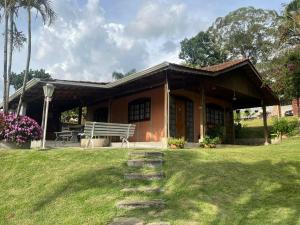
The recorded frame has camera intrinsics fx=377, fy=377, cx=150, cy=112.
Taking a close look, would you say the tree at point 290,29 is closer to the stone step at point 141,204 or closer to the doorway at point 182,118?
the doorway at point 182,118

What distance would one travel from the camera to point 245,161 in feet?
34.7

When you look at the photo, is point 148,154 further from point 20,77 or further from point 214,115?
point 20,77

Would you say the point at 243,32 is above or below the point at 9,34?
above

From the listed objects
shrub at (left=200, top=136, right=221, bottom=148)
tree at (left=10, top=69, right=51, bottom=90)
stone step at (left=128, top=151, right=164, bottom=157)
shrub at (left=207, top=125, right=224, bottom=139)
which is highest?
tree at (left=10, top=69, right=51, bottom=90)

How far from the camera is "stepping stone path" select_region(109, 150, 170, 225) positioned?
672 cm

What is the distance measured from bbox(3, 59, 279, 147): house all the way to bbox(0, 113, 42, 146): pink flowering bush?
2.26 m

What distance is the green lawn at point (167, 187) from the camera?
696 cm

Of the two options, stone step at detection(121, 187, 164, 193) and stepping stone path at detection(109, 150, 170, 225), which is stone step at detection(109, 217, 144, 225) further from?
stone step at detection(121, 187, 164, 193)

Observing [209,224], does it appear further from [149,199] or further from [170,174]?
[170,174]

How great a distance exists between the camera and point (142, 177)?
8969mm

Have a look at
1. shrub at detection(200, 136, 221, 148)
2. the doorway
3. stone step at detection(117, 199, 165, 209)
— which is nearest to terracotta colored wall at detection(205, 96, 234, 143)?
the doorway

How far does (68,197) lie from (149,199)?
169 centimetres

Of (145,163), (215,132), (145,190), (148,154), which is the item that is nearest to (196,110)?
(215,132)

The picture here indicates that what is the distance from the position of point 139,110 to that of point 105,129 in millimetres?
4928
